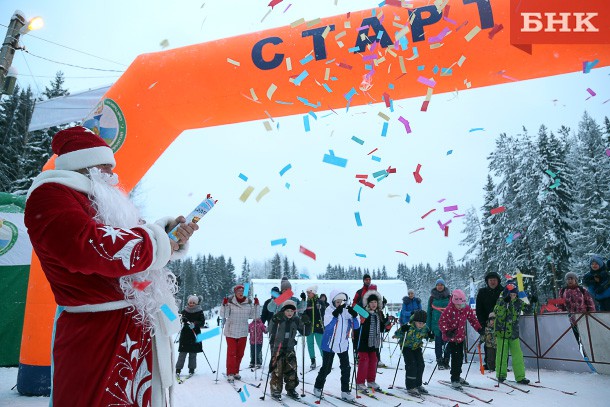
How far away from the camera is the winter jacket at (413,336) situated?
732 cm

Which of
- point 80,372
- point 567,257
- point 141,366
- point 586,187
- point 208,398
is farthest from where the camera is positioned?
Answer: point 586,187

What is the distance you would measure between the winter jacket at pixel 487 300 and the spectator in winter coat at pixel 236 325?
466 cm

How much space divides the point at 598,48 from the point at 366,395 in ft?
18.8

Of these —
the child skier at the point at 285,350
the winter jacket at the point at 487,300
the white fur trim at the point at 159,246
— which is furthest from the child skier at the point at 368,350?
the white fur trim at the point at 159,246

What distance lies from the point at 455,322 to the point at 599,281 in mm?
3420

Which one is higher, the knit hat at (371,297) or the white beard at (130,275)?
the white beard at (130,275)

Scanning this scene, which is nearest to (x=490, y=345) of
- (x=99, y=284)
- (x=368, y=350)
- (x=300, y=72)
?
(x=368, y=350)

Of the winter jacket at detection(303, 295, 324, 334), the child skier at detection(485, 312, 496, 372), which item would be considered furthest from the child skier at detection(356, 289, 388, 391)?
the child skier at detection(485, 312, 496, 372)

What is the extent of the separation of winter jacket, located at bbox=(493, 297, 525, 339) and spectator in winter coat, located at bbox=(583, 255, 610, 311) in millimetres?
1787

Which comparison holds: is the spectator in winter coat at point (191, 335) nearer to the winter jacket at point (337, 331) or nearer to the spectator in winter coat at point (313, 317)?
the spectator in winter coat at point (313, 317)

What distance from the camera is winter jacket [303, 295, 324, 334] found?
32.2 ft

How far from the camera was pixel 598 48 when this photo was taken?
5062 millimetres

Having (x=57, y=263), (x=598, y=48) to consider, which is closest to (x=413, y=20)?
(x=598, y=48)

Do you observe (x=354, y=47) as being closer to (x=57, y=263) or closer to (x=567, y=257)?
(x=57, y=263)
